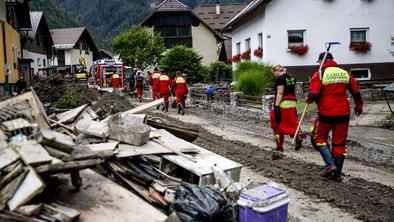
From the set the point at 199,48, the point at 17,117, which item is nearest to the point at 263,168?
the point at 17,117

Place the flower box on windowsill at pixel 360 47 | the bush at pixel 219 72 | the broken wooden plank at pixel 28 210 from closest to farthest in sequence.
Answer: the broken wooden plank at pixel 28 210
the flower box on windowsill at pixel 360 47
the bush at pixel 219 72

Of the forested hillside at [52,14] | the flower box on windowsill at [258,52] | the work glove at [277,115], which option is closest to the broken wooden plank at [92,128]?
the work glove at [277,115]

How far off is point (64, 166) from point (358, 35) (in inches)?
936

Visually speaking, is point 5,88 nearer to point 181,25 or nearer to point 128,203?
point 128,203

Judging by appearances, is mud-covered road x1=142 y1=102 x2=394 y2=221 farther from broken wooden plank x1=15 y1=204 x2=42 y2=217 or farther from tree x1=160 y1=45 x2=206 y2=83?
tree x1=160 y1=45 x2=206 y2=83

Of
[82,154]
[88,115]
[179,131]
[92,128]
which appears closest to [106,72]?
[88,115]

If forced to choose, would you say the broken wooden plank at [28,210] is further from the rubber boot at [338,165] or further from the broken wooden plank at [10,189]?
the rubber boot at [338,165]

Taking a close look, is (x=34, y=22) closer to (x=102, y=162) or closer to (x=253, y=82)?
(x=253, y=82)

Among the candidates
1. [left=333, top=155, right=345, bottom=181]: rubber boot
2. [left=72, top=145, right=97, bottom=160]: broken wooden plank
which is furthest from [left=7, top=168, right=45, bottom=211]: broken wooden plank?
[left=333, top=155, right=345, bottom=181]: rubber boot

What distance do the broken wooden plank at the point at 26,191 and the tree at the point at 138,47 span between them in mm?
39689

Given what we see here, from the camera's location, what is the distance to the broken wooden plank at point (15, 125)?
15.7 ft

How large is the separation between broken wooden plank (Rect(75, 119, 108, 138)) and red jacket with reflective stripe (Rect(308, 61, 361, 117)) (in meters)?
3.07

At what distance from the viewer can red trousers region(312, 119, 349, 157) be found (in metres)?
6.89

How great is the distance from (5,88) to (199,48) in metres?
33.0
